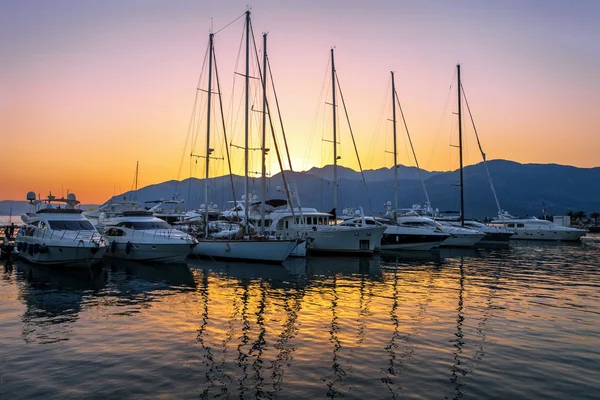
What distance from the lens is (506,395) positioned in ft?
28.7

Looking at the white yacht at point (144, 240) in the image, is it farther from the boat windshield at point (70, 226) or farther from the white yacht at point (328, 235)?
the white yacht at point (328, 235)

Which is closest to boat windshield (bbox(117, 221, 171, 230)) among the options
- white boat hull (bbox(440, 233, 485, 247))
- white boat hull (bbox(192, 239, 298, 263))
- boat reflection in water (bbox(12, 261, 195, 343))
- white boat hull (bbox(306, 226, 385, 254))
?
boat reflection in water (bbox(12, 261, 195, 343))

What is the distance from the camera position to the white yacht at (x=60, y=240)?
26.2 meters

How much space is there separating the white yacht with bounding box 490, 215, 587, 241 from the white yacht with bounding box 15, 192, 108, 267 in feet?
177

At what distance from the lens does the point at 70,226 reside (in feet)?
93.5

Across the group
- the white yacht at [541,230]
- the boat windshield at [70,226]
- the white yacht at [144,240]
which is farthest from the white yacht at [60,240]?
the white yacht at [541,230]

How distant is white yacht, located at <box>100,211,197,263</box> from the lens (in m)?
29.6

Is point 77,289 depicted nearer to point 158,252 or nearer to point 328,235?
point 158,252

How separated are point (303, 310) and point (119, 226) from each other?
66.9 feet

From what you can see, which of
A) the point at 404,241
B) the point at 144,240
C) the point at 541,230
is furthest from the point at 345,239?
the point at 541,230

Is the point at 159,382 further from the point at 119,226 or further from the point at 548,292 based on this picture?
the point at 119,226

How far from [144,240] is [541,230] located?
2144 inches

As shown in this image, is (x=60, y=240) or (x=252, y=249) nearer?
(x=60, y=240)

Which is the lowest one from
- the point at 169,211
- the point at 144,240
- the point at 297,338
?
the point at 297,338
